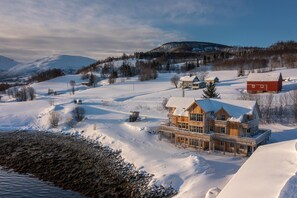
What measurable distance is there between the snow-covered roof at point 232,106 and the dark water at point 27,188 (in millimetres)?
16367

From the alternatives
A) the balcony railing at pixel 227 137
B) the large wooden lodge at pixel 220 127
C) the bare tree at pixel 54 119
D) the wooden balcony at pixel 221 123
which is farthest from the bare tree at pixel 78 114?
the wooden balcony at pixel 221 123

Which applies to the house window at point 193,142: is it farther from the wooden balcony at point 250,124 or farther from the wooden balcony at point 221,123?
the wooden balcony at point 250,124

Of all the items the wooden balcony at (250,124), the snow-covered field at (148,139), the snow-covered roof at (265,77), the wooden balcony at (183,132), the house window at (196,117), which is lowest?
the snow-covered field at (148,139)

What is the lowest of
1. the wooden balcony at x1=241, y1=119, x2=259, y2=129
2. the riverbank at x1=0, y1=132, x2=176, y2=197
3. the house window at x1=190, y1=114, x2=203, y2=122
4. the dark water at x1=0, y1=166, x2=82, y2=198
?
the dark water at x1=0, y1=166, x2=82, y2=198

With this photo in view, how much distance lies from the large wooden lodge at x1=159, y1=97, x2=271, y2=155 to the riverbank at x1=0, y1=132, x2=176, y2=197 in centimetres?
808

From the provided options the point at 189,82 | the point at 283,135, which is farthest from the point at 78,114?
the point at 189,82

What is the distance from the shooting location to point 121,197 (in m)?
22.9

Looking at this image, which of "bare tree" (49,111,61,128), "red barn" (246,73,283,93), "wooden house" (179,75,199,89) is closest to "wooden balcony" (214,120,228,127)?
"bare tree" (49,111,61,128)

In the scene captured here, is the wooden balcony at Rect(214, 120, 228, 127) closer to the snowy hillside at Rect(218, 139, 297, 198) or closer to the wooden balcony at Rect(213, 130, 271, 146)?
the wooden balcony at Rect(213, 130, 271, 146)

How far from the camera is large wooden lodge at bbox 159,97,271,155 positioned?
30297 mm

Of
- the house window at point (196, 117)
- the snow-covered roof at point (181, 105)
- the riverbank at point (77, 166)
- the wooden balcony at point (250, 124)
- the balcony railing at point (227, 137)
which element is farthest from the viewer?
the snow-covered roof at point (181, 105)

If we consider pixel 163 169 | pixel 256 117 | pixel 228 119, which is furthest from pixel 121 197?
pixel 256 117

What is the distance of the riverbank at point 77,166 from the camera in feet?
79.6

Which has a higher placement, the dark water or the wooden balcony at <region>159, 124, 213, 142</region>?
the wooden balcony at <region>159, 124, 213, 142</region>
